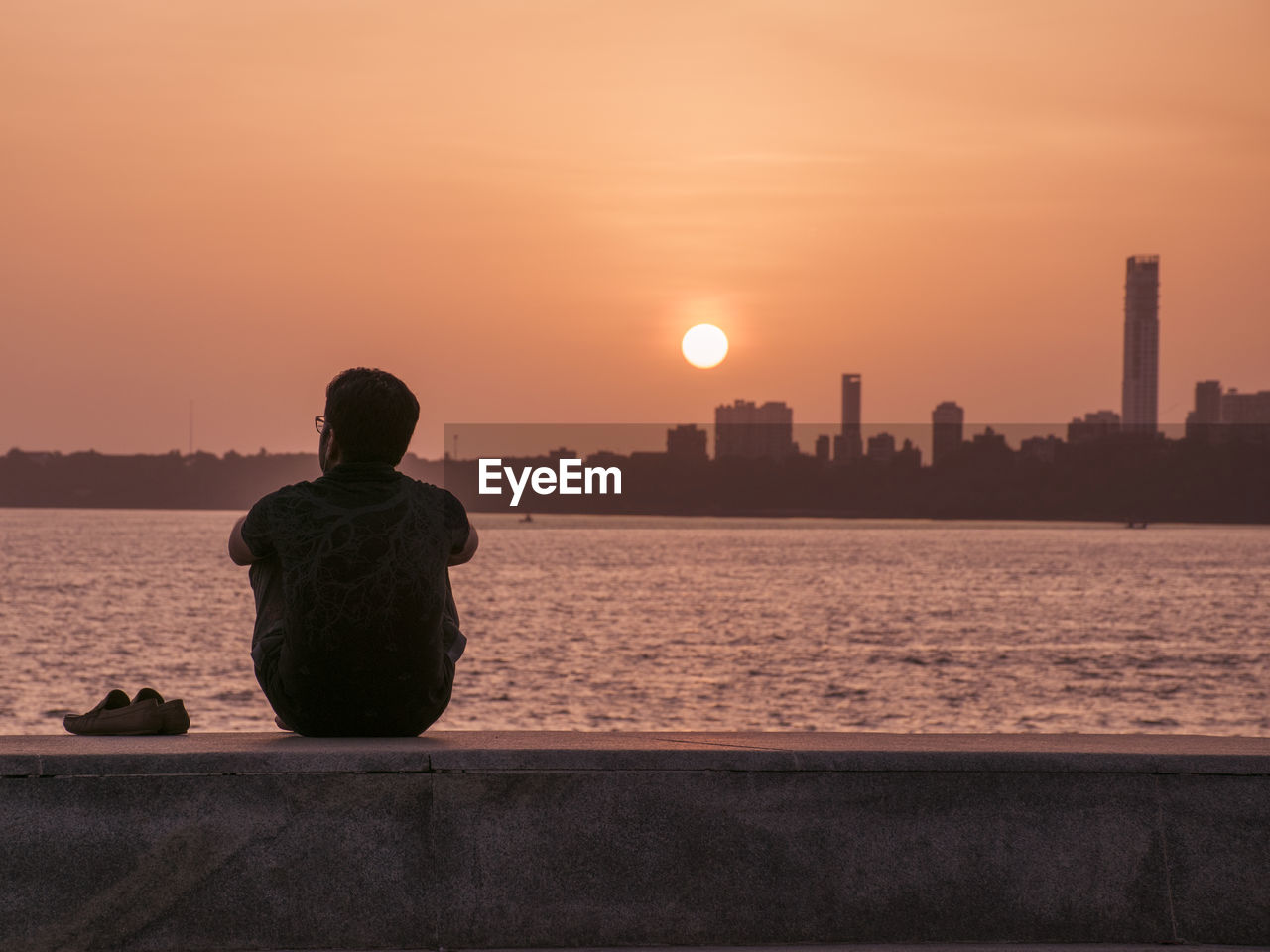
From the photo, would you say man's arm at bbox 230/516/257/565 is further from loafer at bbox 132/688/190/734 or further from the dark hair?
loafer at bbox 132/688/190/734

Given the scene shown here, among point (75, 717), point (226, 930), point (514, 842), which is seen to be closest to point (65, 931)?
point (226, 930)

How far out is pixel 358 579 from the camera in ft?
16.8

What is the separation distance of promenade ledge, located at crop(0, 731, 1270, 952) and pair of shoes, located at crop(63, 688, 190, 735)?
20cm

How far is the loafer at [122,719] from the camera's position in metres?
5.34

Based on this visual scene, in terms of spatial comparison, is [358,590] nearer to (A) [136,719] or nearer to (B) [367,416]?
(B) [367,416]

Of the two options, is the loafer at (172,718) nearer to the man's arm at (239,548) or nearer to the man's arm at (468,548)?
the man's arm at (239,548)

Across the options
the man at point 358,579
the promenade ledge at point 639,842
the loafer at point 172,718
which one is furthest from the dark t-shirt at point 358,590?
the loafer at point 172,718

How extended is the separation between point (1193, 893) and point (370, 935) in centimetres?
261

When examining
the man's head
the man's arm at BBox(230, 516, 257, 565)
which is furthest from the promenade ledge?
the man's head

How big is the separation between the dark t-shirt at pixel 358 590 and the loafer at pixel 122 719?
48 cm

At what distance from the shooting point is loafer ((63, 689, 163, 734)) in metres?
5.34

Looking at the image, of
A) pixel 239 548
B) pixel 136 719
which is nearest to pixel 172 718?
pixel 136 719

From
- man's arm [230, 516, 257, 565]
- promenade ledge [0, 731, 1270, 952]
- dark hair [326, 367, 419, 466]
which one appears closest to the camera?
promenade ledge [0, 731, 1270, 952]

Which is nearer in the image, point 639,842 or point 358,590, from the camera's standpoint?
point 639,842
